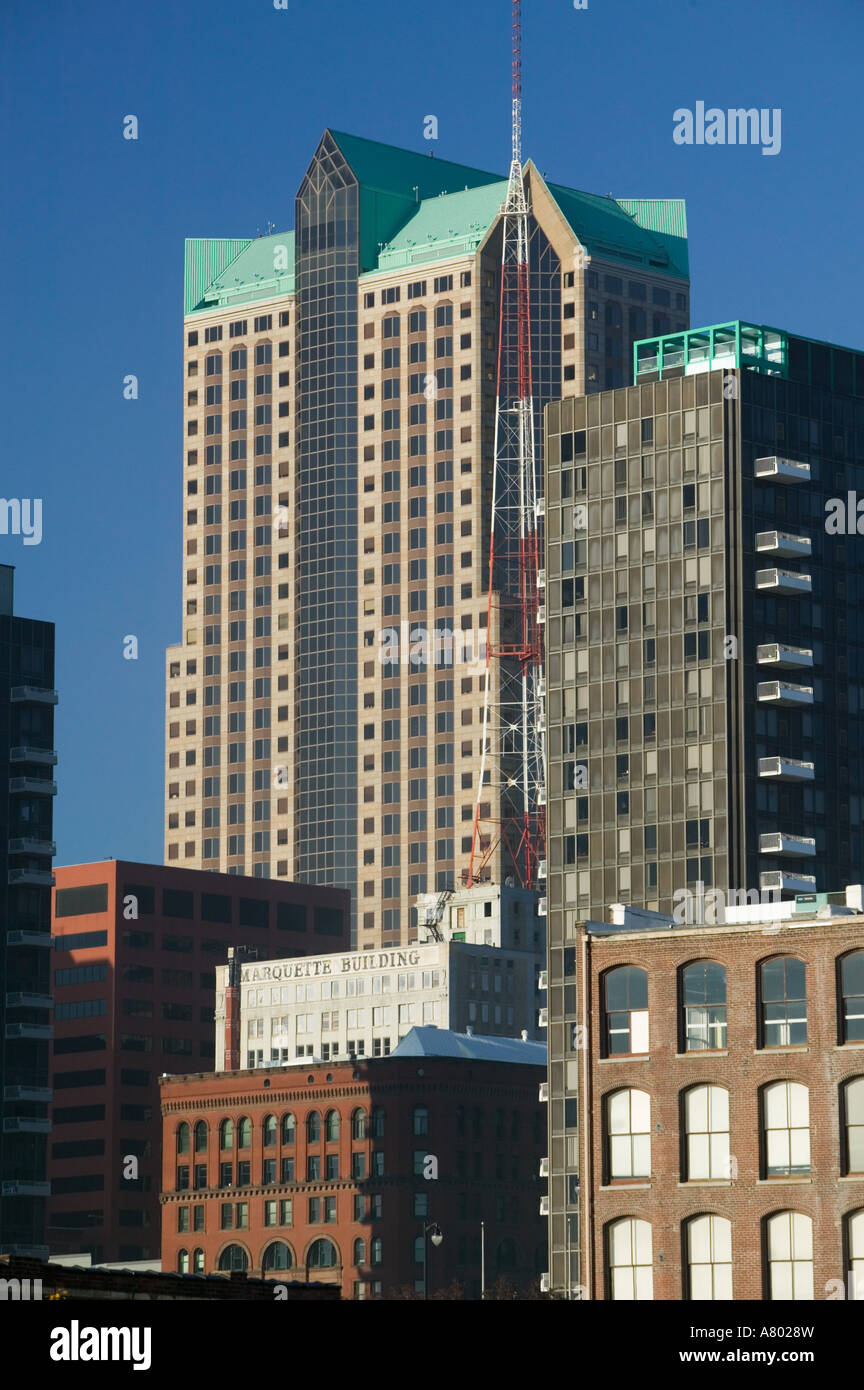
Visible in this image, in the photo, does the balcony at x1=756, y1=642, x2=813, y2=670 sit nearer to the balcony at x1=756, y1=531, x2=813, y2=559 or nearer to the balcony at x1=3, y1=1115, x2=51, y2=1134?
the balcony at x1=756, y1=531, x2=813, y2=559

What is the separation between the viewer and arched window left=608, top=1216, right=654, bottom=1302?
100062mm

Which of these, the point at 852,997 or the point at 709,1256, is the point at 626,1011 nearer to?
the point at 852,997

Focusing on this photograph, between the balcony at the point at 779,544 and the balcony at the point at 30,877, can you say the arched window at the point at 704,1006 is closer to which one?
the balcony at the point at 779,544

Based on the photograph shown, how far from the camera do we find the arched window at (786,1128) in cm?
9806

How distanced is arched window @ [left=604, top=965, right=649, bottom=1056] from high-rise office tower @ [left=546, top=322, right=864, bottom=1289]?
7189cm

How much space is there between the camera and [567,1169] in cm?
17912

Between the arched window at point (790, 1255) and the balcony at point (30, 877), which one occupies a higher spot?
the balcony at point (30, 877)

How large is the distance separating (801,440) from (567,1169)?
53457 millimetres

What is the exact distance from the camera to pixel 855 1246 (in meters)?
96.1

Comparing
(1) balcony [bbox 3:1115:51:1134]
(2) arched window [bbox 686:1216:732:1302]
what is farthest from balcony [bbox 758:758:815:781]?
(2) arched window [bbox 686:1216:732:1302]

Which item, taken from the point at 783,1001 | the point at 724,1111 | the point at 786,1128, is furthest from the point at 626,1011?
the point at 786,1128

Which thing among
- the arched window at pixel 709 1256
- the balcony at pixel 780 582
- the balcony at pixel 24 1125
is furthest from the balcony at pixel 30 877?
the arched window at pixel 709 1256

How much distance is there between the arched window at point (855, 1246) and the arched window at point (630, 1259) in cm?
796
